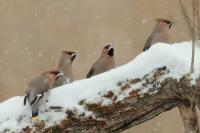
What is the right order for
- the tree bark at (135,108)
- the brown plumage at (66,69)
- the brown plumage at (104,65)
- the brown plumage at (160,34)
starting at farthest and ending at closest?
1. the brown plumage at (160,34)
2. the brown plumage at (104,65)
3. the brown plumage at (66,69)
4. the tree bark at (135,108)

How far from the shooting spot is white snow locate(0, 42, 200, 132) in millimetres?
5090

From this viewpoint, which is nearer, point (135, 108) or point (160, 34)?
point (135, 108)

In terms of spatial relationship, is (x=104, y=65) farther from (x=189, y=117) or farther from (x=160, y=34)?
(x=189, y=117)

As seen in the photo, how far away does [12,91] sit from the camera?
10328 mm

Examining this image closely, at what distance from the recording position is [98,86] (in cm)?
516

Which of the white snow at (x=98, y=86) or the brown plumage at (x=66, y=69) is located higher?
the brown plumage at (x=66, y=69)

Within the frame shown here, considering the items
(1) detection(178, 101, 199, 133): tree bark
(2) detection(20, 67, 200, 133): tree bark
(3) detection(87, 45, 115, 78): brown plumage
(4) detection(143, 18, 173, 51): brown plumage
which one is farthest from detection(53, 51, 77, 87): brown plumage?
(1) detection(178, 101, 199, 133): tree bark

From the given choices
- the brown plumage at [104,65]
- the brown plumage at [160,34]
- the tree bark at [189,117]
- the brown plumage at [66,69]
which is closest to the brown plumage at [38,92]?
the brown plumage at [66,69]

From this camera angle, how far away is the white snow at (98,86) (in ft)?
16.7

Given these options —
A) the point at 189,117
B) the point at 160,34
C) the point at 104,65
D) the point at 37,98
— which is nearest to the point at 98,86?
the point at 37,98

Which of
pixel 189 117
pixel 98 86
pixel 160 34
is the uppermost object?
pixel 160 34

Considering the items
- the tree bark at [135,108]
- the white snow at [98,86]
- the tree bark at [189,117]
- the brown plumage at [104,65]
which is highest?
the brown plumage at [104,65]

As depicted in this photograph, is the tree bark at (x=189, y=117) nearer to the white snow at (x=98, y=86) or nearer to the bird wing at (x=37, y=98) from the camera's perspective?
the white snow at (x=98, y=86)

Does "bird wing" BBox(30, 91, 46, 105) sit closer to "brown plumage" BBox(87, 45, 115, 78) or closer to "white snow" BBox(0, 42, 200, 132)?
"white snow" BBox(0, 42, 200, 132)
